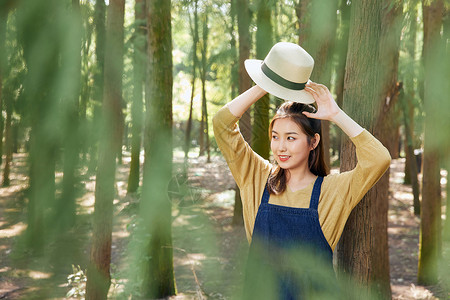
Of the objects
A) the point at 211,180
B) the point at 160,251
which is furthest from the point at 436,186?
the point at 211,180

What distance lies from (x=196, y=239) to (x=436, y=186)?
6.41 m

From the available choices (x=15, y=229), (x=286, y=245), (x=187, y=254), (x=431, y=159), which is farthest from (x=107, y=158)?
(x=15, y=229)

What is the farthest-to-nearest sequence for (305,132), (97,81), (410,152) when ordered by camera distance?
(410,152) → (97,81) → (305,132)

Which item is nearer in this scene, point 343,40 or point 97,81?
point 343,40

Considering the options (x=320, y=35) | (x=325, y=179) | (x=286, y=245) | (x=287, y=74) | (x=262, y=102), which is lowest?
(x=286, y=245)

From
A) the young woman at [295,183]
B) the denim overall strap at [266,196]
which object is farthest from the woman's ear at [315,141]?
the denim overall strap at [266,196]

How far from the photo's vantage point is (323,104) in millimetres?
2721

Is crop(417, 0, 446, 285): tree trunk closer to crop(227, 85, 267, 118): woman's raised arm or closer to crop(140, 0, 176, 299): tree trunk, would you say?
crop(140, 0, 176, 299): tree trunk

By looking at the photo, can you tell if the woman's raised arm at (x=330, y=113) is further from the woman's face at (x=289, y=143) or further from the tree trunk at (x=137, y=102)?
A: the tree trunk at (x=137, y=102)

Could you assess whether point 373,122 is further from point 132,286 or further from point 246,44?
point 246,44

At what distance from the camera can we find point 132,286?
23.2ft

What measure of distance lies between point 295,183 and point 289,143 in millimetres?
256

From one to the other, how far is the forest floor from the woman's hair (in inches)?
109

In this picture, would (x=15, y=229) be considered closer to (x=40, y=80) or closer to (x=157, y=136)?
(x=157, y=136)
